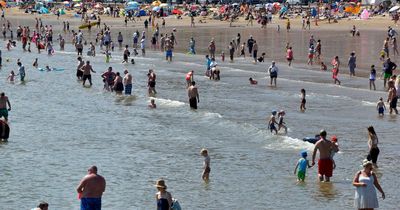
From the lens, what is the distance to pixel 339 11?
79750 millimetres

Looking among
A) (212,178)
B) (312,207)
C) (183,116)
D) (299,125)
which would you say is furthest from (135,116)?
(312,207)

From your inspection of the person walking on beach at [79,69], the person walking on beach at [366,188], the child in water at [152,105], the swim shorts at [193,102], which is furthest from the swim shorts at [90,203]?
the person walking on beach at [79,69]

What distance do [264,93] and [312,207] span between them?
57.0 ft

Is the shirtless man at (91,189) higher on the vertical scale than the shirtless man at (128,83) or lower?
higher

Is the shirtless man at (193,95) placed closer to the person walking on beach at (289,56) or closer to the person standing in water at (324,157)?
the person standing in water at (324,157)

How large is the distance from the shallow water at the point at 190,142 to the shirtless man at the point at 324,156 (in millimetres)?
279

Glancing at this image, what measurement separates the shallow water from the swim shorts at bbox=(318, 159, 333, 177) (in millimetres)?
286

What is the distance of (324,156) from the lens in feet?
61.9

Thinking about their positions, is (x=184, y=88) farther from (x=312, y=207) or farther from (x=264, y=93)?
(x=312, y=207)

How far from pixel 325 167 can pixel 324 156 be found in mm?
348

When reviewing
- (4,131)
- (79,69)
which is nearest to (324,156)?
(4,131)

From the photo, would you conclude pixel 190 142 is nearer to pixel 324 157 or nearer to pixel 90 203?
pixel 324 157

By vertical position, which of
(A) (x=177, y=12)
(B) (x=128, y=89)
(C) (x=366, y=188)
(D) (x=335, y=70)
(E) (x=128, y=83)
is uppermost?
(C) (x=366, y=188)

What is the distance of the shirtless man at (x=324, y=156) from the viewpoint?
61.4ft
